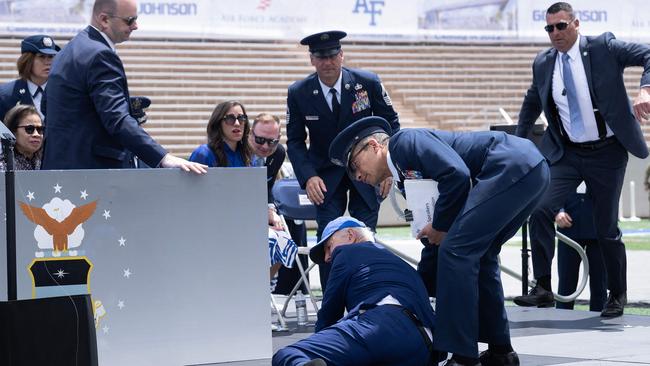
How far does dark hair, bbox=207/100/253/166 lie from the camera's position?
766cm

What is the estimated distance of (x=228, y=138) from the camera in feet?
25.4

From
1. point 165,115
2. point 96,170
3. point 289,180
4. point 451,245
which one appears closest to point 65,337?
point 96,170

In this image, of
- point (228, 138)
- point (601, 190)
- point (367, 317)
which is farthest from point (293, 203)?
point (367, 317)

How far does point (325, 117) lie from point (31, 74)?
1.98m

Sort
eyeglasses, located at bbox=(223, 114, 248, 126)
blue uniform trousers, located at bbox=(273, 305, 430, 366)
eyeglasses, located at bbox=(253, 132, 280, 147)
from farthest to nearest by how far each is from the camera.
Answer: eyeglasses, located at bbox=(253, 132, 280, 147) < eyeglasses, located at bbox=(223, 114, 248, 126) < blue uniform trousers, located at bbox=(273, 305, 430, 366)

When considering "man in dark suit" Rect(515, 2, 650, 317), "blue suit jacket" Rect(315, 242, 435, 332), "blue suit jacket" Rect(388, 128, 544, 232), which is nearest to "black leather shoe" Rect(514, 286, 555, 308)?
"man in dark suit" Rect(515, 2, 650, 317)

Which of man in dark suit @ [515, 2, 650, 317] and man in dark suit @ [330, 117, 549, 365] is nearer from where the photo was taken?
man in dark suit @ [330, 117, 549, 365]

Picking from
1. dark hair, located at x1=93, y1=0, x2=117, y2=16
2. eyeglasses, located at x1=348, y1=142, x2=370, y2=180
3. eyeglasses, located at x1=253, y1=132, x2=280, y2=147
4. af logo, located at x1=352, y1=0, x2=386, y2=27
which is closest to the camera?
eyeglasses, located at x1=348, y1=142, x2=370, y2=180

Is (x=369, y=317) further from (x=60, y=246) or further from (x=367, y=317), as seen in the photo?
(x=60, y=246)

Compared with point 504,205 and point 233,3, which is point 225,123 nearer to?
point 504,205

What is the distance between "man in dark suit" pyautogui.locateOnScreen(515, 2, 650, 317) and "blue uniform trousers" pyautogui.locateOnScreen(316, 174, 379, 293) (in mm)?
1030

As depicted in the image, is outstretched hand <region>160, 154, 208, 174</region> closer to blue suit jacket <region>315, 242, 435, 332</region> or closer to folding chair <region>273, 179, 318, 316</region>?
blue suit jacket <region>315, 242, 435, 332</region>

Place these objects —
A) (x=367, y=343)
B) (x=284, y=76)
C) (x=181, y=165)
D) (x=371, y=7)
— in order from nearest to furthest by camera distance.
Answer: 1. (x=367, y=343)
2. (x=181, y=165)
3. (x=284, y=76)
4. (x=371, y=7)

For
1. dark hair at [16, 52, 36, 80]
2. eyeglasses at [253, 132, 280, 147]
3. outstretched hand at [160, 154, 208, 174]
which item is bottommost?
eyeglasses at [253, 132, 280, 147]
